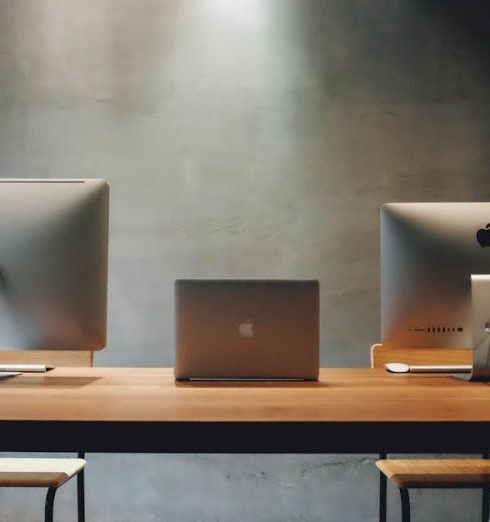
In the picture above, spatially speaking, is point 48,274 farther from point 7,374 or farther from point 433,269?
point 433,269

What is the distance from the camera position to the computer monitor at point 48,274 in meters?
1.54

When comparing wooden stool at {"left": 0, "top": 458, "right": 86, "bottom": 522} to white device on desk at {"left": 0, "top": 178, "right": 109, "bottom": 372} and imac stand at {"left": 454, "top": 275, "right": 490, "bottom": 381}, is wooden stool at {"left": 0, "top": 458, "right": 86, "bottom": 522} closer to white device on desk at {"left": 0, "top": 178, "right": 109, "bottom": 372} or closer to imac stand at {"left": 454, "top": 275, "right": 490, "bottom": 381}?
white device on desk at {"left": 0, "top": 178, "right": 109, "bottom": 372}

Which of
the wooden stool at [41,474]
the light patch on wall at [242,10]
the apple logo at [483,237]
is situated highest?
the light patch on wall at [242,10]

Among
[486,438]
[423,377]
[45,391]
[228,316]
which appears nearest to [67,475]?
[45,391]

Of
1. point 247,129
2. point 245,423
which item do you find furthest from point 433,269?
point 247,129

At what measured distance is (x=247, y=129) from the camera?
3.00 meters

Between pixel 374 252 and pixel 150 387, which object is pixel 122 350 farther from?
pixel 150 387

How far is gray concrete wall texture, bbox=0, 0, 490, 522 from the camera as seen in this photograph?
2.96m

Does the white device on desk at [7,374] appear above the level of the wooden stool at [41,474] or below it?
above

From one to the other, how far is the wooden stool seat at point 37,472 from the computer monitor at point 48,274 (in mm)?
478

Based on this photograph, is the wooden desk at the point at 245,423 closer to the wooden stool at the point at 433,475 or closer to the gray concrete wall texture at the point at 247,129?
the wooden stool at the point at 433,475

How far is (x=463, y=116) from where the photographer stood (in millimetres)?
2990

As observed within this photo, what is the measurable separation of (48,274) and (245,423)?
2.49 ft

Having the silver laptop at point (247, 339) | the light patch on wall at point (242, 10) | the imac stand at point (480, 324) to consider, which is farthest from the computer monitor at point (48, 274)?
the light patch on wall at point (242, 10)
